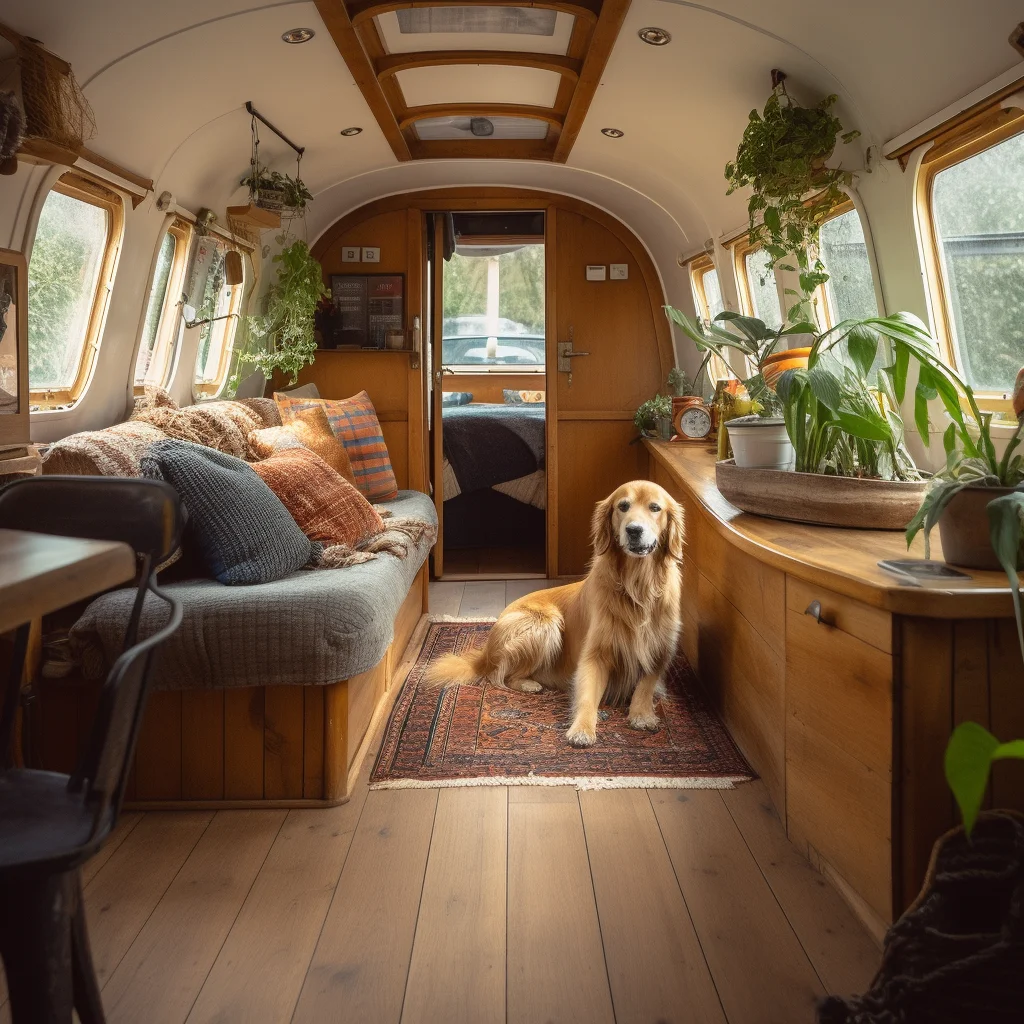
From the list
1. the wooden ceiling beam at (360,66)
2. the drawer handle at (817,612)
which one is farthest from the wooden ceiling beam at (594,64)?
the drawer handle at (817,612)

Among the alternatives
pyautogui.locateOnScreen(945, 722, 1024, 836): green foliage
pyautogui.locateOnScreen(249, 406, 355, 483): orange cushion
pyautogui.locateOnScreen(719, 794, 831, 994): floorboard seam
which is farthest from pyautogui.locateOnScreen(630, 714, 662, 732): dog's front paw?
pyautogui.locateOnScreen(945, 722, 1024, 836): green foliage

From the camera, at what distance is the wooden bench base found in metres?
2.33

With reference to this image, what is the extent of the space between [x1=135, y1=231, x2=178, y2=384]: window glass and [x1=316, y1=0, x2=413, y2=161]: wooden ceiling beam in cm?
101

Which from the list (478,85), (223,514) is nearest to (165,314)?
(478,85)

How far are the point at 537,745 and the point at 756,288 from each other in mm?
2649

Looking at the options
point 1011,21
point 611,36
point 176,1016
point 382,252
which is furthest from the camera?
point 382,252

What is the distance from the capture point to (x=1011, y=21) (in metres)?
1.96

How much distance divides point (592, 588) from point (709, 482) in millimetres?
655

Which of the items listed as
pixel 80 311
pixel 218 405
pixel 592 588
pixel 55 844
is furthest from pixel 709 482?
pixel 55 844

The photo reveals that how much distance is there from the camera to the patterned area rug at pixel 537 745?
8.28 feet

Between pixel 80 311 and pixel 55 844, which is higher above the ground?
pixel 80 311

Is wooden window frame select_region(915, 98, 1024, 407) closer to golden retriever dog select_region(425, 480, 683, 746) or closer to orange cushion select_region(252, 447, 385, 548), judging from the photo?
golden retriever dog select_region(425, 480, 683, 746)

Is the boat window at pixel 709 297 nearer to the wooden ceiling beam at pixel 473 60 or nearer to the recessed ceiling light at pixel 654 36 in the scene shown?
the wooden ceiling beam at pixel 473 60

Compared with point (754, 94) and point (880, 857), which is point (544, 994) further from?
point (754, 94)
